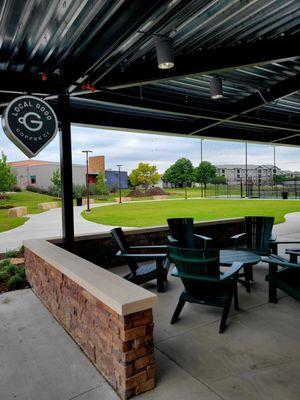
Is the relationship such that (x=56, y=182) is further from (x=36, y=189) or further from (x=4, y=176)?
(x=4, y=176)

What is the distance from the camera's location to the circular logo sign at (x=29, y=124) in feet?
11.4

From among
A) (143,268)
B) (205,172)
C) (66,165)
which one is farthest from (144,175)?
(143,268)

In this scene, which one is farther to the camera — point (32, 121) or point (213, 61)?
point (32, 121)

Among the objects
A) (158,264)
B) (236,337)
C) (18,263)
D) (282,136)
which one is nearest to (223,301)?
(236,337)

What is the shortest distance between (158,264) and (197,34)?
2779mm

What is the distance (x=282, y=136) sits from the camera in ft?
25.8

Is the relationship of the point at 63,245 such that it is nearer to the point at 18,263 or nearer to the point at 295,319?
the point at 18,263

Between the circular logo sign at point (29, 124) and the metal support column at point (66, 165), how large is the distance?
21.7 inches

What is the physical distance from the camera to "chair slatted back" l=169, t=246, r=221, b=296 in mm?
2857

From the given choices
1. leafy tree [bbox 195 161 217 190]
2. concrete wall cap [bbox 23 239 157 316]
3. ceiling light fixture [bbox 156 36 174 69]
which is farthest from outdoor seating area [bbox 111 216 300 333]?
leafy tree [bbox 195 161 217 190]

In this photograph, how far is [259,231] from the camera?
4.75 m

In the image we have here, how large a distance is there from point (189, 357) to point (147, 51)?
3313 mm

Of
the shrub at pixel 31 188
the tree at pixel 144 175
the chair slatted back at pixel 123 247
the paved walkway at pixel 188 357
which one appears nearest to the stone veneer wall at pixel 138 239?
the chair slatted back at pixel 123 247

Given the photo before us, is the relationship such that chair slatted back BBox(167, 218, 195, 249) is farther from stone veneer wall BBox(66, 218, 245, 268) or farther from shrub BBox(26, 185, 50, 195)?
shrub BBox(26, 185, 50, 195)
